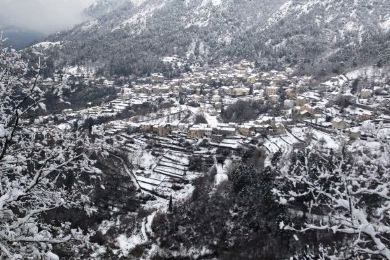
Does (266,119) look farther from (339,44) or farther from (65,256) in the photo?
(339,44)

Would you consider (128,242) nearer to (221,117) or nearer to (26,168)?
(26,168)

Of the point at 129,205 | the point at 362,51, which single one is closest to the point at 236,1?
the point at 362,51

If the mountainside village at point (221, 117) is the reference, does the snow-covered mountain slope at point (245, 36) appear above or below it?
above

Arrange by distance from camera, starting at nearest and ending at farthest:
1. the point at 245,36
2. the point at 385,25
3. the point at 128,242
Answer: the point at 128,242 → the point at 385,25 → the point at 245,36

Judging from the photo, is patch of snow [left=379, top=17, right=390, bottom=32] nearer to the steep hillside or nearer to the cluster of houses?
the steep hillside

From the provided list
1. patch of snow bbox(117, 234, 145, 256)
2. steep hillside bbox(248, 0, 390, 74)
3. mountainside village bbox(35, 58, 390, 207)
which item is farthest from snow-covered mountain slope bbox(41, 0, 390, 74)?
patch of snow bbox(117, 234, 145, 256)

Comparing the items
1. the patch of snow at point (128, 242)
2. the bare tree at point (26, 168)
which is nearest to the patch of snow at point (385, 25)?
the patch of snow at point (128, 242)

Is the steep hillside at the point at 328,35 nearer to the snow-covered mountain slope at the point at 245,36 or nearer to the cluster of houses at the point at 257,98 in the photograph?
the snow-covered mountain slope at the point at 245,36

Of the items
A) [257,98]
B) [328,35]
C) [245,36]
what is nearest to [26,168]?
[257,98]
